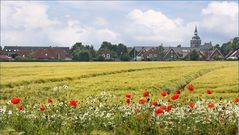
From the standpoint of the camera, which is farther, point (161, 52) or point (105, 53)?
point (161, 52)

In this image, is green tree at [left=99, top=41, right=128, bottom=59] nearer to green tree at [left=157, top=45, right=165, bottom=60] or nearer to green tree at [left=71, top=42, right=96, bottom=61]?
green tree at [left=71, top=42, right=96, bottom=61]

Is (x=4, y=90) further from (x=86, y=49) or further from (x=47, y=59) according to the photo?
(x=86, y=49)

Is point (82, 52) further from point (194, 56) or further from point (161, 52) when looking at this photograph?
point (161, 52)

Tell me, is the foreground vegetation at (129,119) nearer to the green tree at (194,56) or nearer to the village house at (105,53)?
the village house at (105,53)

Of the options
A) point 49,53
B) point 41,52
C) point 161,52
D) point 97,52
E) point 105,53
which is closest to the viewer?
point 49,53

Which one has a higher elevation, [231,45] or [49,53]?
[231,45]

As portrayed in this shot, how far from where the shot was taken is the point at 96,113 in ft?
40.6

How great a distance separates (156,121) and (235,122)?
202 centimetres

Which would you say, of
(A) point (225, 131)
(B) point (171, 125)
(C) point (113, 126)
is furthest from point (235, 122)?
(C) point (113, 126)

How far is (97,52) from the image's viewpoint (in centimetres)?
14762

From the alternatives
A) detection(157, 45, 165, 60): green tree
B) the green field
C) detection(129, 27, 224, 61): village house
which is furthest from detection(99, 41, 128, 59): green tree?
the green field

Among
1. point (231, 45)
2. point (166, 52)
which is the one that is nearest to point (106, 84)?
point (231, 45)

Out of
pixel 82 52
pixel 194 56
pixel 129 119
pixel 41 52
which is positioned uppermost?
pixel 41 52

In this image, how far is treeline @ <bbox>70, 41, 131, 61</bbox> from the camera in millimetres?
140375
